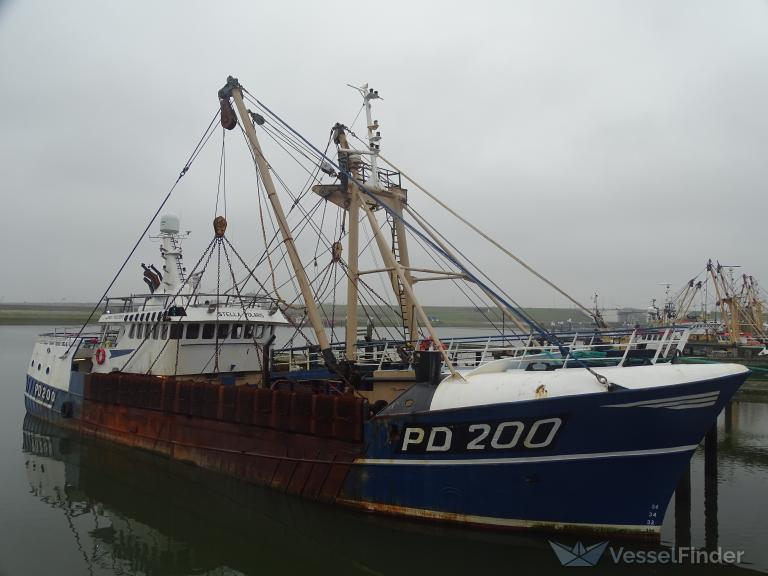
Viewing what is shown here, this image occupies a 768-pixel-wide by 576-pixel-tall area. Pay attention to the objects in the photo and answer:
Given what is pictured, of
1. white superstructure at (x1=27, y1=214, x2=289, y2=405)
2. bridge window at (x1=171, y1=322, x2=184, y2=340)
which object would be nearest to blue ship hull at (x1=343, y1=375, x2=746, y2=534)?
white superstructure at (x1=27, y1=214, x2=289, y2=405)

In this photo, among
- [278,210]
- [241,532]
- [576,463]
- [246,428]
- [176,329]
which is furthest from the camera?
[176,329]

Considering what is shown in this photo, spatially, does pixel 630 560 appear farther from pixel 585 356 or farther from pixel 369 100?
pixel 369 100

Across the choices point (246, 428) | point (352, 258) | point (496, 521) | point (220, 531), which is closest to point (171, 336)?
point (246, 428)

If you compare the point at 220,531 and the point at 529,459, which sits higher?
the point at 529,459

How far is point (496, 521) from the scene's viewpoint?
34.2ft

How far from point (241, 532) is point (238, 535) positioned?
136 millimetres

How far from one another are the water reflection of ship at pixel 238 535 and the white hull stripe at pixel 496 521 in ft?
0.66

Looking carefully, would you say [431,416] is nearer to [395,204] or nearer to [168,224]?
[395,204]

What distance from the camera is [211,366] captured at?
63.4ft

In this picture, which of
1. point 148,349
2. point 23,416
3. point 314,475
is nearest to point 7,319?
point 23,416

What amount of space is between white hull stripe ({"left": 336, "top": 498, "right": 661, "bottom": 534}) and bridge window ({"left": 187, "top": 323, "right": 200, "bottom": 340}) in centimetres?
978

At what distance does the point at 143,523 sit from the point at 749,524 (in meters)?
13.5

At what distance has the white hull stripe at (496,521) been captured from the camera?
32.7 ft

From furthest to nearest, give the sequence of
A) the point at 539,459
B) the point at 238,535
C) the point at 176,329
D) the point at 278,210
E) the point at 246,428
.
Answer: the point at 176,329 < the point at 278,210 < the point at 246,428 < the point at 238,535 < the point at 539,459
